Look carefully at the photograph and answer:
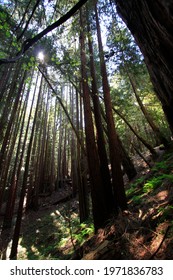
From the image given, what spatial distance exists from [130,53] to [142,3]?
8.05m

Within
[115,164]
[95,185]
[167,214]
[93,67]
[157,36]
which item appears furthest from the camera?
[93,67]

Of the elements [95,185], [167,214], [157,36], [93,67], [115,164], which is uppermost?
[93,67]

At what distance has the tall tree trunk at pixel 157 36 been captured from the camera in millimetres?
1338

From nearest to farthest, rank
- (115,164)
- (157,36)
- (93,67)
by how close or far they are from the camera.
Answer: (157,36), (115,164), (93,67)

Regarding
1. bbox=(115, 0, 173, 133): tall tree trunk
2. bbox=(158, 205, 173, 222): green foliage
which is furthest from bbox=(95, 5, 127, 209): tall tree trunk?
bbox=(115, 0, 173, 133): tall tree trunk

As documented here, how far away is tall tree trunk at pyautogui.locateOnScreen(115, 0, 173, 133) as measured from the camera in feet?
4.39

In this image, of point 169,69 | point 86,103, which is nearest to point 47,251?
point 86,103

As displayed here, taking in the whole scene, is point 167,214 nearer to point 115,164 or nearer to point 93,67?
point 115,164

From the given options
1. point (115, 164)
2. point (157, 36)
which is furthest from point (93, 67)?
point (157, 36)

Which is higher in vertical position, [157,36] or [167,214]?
[157,36]

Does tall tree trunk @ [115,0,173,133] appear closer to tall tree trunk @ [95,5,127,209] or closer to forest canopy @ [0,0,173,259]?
forest canopy @ [0,0,173,259]

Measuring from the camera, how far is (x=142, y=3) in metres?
Answer: 1.57

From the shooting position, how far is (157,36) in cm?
149

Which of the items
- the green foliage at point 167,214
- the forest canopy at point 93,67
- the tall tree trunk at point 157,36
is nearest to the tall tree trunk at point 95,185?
the forest canopy at point 93,67
